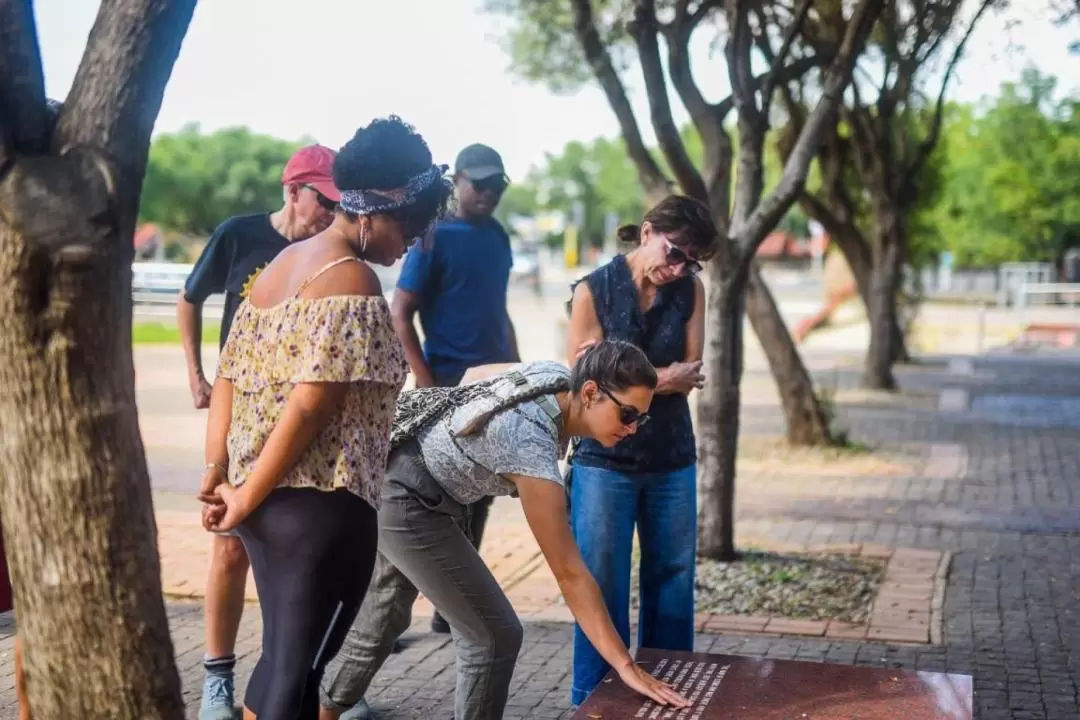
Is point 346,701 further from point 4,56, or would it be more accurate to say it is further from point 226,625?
point 4,56

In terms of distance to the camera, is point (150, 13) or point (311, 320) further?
point (311, 320)

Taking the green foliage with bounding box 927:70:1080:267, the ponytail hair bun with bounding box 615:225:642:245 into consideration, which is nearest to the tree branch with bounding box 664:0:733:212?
the ponytail hair bun with bounding box 615:225:642:245

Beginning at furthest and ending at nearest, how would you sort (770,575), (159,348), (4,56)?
(159,348) → (770,575) → (4,56)

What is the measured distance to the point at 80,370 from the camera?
297 cm

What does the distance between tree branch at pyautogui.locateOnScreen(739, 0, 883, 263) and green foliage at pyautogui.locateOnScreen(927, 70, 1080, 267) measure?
1516 inches

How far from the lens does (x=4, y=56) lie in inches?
117

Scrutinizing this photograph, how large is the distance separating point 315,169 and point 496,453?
1.67 meters

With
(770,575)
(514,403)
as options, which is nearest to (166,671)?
(514,403)

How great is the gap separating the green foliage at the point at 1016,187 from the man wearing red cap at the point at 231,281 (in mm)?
42163

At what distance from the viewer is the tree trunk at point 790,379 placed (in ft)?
42.2

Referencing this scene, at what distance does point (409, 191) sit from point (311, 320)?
1.32 ft

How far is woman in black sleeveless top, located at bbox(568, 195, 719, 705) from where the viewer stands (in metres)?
4.68

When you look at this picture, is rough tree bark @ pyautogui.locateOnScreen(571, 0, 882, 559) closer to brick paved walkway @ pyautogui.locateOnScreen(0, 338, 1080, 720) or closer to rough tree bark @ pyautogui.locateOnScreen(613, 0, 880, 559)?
rough tree bark @ pyautogui.locateOnScreen(613, 0, 880, 559)

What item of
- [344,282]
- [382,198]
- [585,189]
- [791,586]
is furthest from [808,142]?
[585,189]
